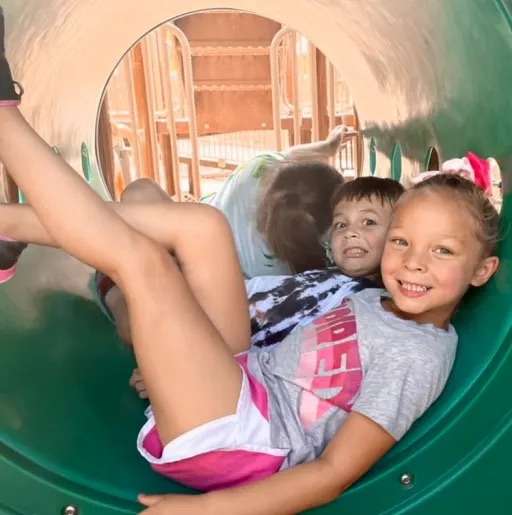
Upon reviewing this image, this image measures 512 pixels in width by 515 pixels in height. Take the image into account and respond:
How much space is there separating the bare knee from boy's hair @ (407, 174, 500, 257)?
1.41ft

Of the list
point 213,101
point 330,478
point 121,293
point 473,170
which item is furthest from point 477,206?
point 213,101

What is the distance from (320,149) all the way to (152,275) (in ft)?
2.66

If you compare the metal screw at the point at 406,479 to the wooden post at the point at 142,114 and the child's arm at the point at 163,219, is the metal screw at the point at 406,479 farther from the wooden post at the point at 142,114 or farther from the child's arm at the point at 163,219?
the wooden post at the point at 142,114

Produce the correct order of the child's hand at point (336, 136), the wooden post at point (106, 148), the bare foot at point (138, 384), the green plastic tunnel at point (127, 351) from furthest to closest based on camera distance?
the child's hand at point (336, 136), the wooden post at point (106, 148), the bare foot at point (138, 384), the green plastic tunnel at point (127, 351)

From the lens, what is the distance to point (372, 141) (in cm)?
155

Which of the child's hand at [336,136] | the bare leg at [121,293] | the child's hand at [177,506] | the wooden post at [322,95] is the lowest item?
the child's hand at [177,506]

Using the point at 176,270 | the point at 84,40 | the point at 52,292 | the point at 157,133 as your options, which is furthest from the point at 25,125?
the point at 157,133

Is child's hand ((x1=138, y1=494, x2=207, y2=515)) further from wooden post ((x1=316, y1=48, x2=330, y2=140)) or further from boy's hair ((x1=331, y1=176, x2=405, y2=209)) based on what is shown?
wooden post ((x1=316, y1=48, x2=330, y2=140))

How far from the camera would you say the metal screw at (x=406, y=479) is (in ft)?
3.14

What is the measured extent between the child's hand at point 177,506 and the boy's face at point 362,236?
573 millimetres

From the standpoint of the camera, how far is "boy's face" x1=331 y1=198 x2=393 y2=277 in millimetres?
1281

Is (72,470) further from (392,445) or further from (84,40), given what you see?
(84,40)

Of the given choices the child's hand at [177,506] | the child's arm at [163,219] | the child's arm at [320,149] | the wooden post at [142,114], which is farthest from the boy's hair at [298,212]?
the child's hand at [177,506]

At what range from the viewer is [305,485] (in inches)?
33.9
